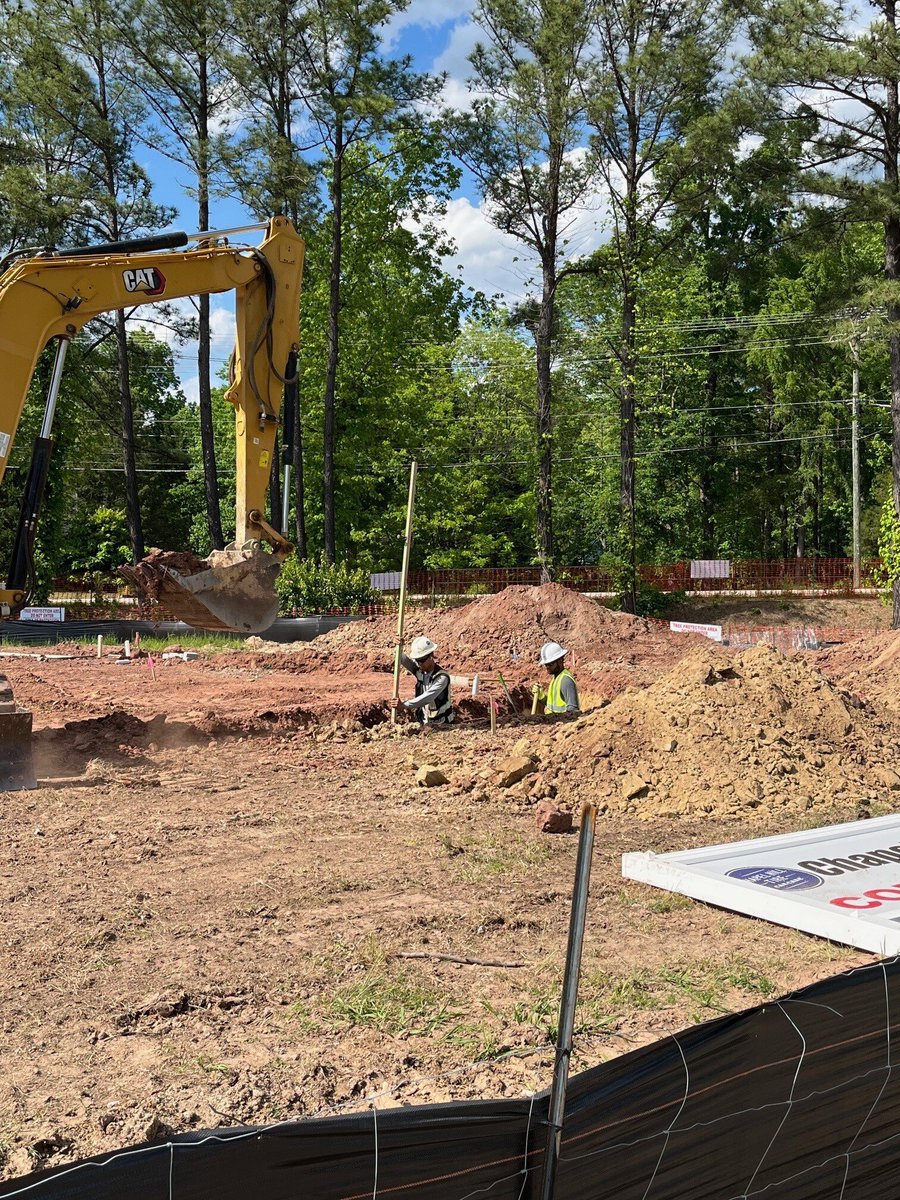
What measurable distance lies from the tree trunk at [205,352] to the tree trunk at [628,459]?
10.9 m

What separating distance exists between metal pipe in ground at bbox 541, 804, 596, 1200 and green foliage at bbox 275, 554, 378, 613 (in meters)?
24.0

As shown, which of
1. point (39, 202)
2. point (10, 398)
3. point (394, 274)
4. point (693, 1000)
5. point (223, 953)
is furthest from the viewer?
point (394, 274)

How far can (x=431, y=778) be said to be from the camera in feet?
31.9

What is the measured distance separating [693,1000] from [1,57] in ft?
106

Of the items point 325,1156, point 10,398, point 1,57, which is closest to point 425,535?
point 1,57

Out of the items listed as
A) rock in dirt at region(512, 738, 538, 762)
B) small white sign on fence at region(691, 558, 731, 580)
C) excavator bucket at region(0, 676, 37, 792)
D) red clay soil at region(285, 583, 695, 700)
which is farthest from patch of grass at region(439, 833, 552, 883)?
small white sign on fence at region(691, 558, 731, 580)

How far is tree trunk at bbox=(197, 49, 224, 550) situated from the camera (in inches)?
1145

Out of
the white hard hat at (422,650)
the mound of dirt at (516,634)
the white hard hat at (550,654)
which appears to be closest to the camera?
the white hard hat at (550,654)

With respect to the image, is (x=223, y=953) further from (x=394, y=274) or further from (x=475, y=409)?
(x=475, y=409)

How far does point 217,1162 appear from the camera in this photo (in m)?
2.39

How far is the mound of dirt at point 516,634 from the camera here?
68.4 feet

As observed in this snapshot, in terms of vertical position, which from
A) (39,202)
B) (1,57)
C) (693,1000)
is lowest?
(693,1000)

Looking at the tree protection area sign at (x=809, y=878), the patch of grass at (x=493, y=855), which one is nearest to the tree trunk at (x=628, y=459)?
the patch of grass at (x=493, y=855)

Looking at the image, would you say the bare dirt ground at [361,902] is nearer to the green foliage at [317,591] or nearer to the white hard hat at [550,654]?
the white hard hat at [550,654]
